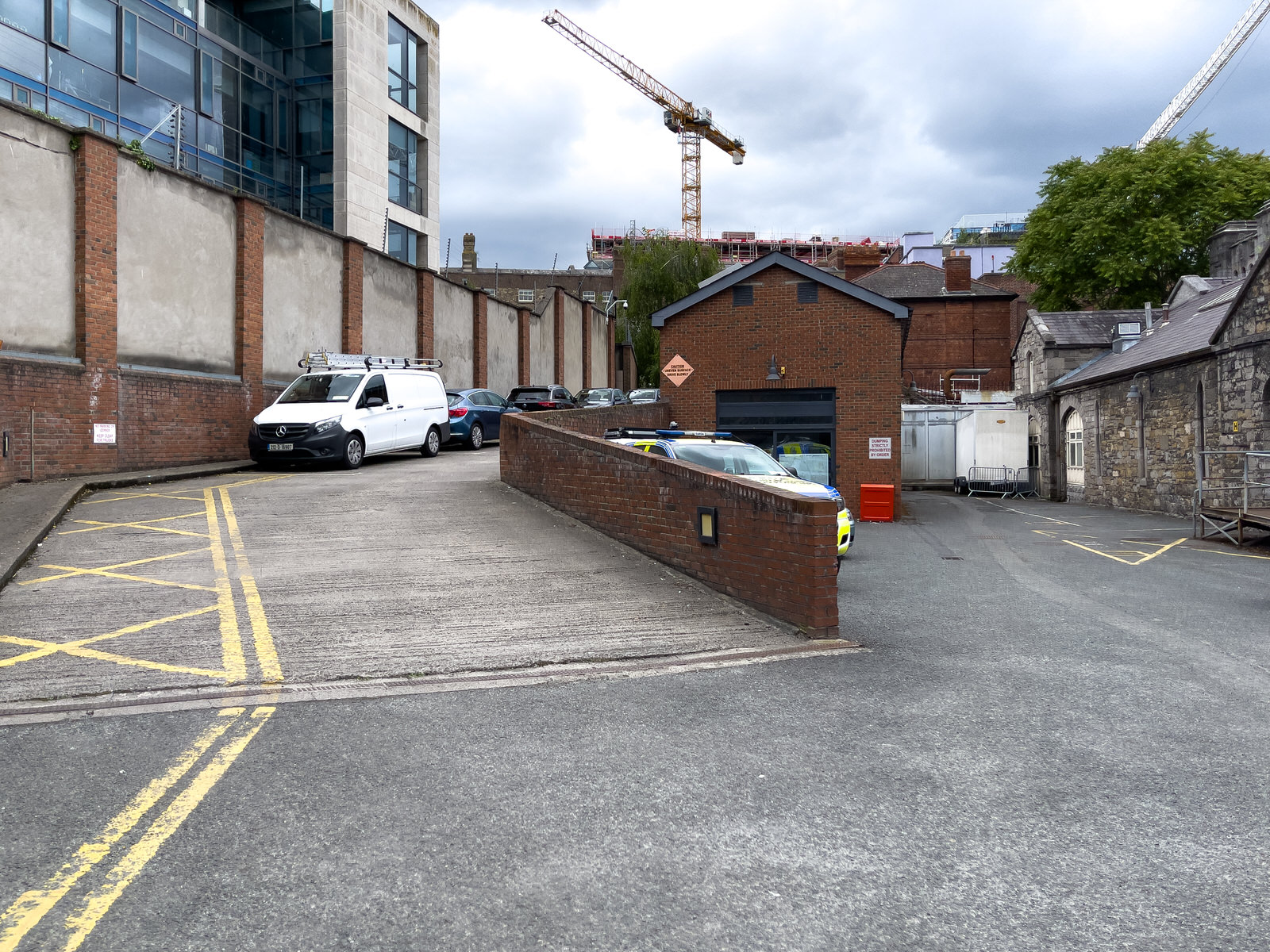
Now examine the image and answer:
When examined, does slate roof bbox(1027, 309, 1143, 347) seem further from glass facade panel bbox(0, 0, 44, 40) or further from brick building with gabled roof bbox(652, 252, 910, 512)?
glass facade panel bbox(0, 0, 44, 40)

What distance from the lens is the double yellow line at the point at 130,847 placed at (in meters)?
3.24

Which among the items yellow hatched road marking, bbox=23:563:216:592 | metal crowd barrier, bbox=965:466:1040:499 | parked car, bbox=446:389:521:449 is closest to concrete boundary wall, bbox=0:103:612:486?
parked car, bbox=446:389:521:449

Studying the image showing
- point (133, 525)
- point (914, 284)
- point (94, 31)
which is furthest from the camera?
point (914, 284)

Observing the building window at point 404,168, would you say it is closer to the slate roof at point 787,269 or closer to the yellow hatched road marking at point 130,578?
the slate roof at point 787,269

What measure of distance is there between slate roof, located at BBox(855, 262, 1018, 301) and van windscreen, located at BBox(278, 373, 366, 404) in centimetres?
3910

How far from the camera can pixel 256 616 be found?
795 cm

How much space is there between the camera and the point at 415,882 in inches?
140

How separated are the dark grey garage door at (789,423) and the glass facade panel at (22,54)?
1699 cm

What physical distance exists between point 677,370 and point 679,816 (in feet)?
69.2

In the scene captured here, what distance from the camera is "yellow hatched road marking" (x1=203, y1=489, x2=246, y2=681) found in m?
6.62

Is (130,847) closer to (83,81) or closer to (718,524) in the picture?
(718,524)

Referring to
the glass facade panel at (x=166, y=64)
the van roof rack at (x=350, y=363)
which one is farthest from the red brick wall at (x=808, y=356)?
the glass facade panel at (x=166, y=64)

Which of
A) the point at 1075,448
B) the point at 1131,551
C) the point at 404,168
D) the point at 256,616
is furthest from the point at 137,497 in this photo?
the point at 1075,448

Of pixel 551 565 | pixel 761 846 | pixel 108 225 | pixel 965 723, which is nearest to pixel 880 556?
pixel 551 565
